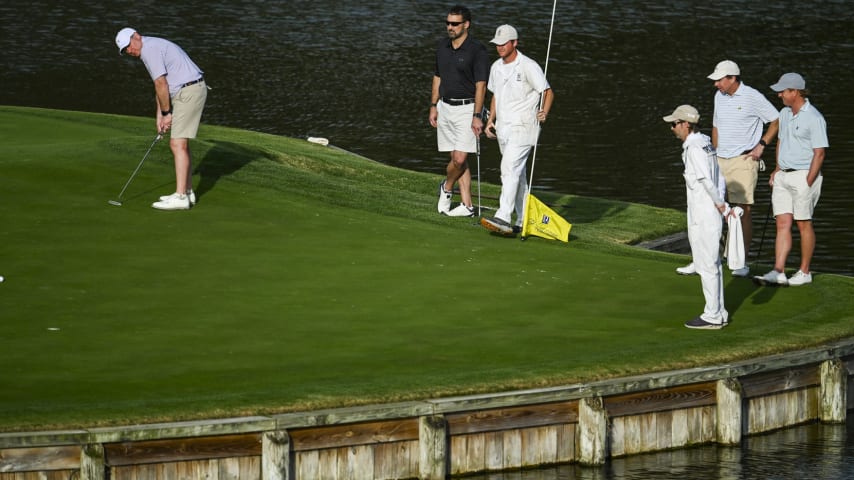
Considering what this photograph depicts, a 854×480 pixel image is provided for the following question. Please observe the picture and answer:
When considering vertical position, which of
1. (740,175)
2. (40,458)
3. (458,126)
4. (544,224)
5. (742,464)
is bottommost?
(40,458)

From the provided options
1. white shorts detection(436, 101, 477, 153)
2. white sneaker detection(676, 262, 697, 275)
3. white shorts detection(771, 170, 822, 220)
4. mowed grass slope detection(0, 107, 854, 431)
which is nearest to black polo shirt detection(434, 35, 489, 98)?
white shorts detection(436, 101, 477, 153)

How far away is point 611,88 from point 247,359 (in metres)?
34.8

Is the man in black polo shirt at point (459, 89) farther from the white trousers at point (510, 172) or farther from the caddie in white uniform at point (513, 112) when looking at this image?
the white trousers at point (510, 172)

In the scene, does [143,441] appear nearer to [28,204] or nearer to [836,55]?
[28,204]

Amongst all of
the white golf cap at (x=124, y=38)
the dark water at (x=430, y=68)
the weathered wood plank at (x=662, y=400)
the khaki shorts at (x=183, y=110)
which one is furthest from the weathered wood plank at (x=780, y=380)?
the dark water at (x=430, y=68)

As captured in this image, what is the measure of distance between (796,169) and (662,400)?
4.17 meters

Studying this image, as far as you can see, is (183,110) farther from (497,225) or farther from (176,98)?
(497,225)

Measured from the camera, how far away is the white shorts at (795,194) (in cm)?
1523

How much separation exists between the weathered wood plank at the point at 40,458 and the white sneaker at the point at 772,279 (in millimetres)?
7775

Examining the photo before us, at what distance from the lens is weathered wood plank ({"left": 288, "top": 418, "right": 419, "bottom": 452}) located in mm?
10867

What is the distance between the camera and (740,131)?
16109 mm

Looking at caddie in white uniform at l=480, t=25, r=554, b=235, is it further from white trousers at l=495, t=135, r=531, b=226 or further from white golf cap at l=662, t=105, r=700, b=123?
white golf cap at l=662, t=105, r=700, b=123

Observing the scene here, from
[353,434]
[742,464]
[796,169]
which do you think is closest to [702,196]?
[742,464]

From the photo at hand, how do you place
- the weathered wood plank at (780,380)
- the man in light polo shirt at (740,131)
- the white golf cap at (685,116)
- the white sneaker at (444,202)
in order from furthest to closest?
the white sneaker at (444,202), the man in light polo shirt at (740,131), the white golf cap at (685,116), the weathered wood plank at (780,380)
